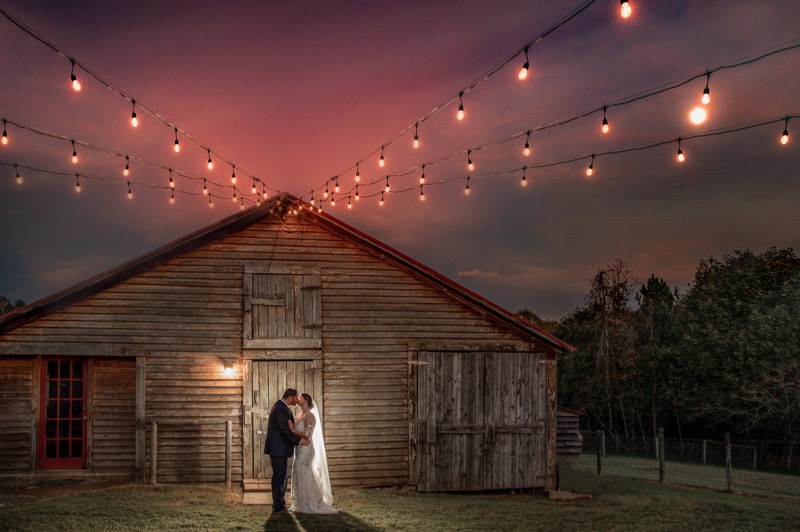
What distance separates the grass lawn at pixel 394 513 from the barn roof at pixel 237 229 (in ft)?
10.8

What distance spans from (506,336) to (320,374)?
12.9 ft

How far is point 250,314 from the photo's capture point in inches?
491

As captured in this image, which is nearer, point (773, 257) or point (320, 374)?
point (320, 374)

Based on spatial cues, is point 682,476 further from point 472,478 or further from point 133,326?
point 133,326

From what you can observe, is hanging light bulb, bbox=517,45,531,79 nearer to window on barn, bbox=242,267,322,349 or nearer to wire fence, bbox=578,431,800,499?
window on barn, bbox=242,267,322,349

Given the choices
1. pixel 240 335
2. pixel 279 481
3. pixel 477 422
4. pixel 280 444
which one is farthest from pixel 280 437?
pixel 477 422

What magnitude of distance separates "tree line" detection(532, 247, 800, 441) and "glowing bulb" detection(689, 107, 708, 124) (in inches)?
791

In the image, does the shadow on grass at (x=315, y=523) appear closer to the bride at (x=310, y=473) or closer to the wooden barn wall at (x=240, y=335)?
the bride at (x=310, y=473)

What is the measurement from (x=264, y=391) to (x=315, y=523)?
3.71 meters

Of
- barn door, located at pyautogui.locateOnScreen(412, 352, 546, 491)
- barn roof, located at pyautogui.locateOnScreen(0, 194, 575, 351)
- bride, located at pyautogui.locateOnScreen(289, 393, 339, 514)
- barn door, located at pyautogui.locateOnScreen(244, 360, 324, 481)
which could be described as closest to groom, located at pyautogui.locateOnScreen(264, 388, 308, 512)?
bride, located at pyautogui.locateOnScreen(289, 393, 339, 514)

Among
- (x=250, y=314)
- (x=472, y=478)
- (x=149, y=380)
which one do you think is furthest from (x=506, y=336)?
Answer: (x=149, y=380)

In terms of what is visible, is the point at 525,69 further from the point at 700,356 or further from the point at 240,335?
the point at 700,356

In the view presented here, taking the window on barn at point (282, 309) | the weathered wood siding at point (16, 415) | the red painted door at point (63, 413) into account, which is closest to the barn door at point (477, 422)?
the window on barn at point (282, 309)

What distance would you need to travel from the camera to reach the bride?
996cm
